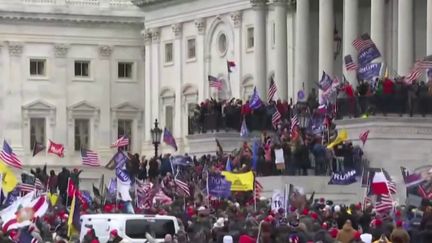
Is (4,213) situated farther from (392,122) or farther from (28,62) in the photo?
(28,62)

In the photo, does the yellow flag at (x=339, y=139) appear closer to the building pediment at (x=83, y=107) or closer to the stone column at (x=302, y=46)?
the stone column at (x=302, y=46)

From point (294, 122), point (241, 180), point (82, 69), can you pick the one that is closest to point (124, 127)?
point (82, 69)

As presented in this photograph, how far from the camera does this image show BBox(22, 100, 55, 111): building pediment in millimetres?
102312

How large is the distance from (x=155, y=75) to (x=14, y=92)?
919 cm

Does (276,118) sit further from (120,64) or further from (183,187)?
(120,64)

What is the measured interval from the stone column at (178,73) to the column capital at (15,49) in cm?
1073

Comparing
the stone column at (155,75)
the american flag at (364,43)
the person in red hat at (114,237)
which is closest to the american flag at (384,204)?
the person in red hat at (114,237)

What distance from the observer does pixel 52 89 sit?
103 m

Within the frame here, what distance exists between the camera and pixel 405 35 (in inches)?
2630

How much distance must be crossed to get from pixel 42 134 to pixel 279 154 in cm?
4920

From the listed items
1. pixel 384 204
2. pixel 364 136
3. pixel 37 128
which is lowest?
pixel 384 204

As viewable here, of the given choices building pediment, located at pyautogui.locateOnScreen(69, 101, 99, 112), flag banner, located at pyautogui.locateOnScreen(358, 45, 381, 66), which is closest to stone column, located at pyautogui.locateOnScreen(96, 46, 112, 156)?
building pediment, located at pyautogui.locateOnScreen(69, 101, 99, 112)

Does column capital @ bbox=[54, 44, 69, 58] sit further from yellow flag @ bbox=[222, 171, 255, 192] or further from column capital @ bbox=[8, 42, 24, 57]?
yellow flag @ bbox=[222, 171, 255, 192]

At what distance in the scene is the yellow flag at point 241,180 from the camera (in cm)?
4726
